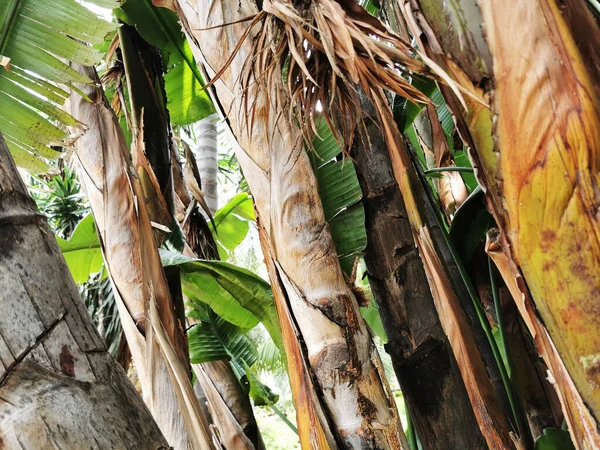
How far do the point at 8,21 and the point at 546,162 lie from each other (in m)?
0.73

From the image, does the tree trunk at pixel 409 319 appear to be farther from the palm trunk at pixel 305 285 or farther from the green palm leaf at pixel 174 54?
the green palm leaf at pixel 174 54

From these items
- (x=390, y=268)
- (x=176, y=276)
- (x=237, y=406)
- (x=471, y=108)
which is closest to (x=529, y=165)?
(x=471, y=108)

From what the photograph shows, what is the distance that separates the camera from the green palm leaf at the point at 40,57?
71cm

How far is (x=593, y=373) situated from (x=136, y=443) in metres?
0.24

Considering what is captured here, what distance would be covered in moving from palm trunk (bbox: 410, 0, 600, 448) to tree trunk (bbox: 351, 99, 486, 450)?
0.27 meters

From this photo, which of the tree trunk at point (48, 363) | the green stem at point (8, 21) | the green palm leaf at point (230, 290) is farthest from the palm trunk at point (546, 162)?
the green stem at point (8, 21)

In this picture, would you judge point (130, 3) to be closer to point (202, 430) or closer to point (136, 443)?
point (202, 430)

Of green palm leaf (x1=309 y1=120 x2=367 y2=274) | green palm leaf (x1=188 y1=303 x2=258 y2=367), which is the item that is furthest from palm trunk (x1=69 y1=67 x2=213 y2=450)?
green palm leaf (x1=188 y1=303 x2=258 y2=367)

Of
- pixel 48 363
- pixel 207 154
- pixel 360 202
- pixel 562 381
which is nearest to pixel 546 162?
pixel 562 381

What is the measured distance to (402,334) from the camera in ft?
2.02

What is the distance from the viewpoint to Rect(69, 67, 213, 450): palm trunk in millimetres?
579

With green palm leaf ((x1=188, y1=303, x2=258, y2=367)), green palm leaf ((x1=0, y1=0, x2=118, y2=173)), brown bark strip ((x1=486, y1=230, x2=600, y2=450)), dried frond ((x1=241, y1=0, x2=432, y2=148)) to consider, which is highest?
green palm leaf ((x1=0, y1=0, x2=118, y2=173))

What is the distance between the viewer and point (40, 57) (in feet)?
2.37

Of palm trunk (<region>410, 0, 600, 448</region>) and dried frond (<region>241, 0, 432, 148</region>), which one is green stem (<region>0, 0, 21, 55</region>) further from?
palm trunk (<region>410, 0, 600, 448</region>)
